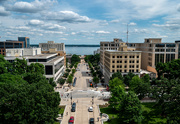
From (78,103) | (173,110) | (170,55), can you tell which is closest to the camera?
(173,110)

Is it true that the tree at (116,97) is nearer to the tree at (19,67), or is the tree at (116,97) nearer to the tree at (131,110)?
the tree at (131,110)

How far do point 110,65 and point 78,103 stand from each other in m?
28.4

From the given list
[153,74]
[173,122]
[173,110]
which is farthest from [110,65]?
[173,122]

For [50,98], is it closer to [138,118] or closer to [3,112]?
[3,112]

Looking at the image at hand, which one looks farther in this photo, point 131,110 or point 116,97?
point 116,97

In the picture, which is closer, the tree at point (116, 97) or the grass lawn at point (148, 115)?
the grass lawn at point (148, 115)

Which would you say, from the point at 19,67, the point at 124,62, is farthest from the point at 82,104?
the point at 124,62

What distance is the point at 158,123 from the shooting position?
3903 centimetres

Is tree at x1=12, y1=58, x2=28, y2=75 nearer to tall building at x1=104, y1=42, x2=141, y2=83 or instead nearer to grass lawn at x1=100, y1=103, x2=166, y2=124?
grass lawn at x1=100, y1=103, x2=166, y2=124

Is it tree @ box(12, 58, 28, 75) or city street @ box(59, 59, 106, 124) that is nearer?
city street @ box(59, 59, 106, 124)

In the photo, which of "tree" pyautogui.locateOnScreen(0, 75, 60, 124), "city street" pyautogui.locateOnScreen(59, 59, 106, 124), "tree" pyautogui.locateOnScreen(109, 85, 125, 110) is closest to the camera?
"tree" pyautogui.locateOnScreen(0, 75, 60, 124)

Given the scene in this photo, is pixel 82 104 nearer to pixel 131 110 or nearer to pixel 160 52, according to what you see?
pixel 131 110

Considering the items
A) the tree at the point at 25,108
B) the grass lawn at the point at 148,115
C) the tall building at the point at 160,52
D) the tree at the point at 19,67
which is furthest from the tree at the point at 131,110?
the tall building at the point at 160,52

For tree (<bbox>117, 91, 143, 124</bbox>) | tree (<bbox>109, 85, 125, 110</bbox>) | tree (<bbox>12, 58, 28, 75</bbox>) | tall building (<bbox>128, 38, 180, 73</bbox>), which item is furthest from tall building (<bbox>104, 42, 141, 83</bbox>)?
tree (<bbox>117, 91, 143, 124</bbox>)
